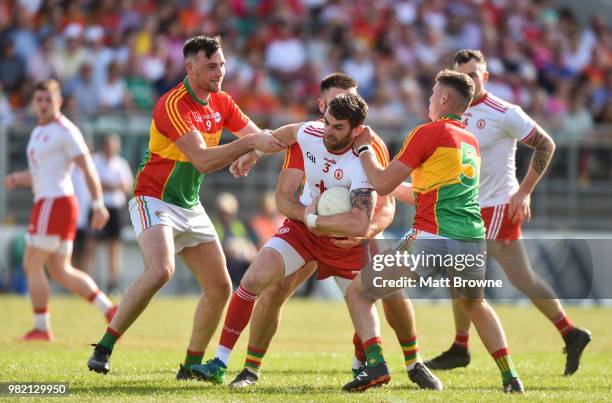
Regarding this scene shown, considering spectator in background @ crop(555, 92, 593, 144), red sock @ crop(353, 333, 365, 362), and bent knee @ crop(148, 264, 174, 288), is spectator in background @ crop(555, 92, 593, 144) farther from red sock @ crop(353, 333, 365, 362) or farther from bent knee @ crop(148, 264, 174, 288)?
bent knee @ crop(148, 264, 174, 288)

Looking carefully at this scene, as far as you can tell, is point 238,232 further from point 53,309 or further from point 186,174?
point 186,174

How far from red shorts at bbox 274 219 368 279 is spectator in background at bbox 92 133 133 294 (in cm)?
1048

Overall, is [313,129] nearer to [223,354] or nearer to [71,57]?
[223,354]

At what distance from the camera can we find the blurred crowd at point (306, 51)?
20125 mm

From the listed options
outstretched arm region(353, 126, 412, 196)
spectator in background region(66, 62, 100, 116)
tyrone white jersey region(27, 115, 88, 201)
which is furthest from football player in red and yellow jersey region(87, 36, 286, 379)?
spectator in background region(66, 62, 100, 116)

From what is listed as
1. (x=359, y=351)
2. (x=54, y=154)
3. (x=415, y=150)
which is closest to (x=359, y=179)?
(x=415, y=150)

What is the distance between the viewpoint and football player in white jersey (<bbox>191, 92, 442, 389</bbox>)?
27.3 ft

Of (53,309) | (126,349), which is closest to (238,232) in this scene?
(53,309)

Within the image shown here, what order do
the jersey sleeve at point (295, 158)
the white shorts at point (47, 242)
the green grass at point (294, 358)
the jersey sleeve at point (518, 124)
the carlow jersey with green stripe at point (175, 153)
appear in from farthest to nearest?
the white shorts at point (47, 242), the jersey sleeve at point (518, 124), the carlow jersey with green stripe at point (175, 153), the jersey sleeve at point (295, 158), the green grass at point (294, 358)

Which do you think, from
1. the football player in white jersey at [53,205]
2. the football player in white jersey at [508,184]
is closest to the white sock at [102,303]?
the football player in white jersey at [53,205]

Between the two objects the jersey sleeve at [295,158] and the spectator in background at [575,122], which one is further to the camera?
the spectator in background at [575,122]

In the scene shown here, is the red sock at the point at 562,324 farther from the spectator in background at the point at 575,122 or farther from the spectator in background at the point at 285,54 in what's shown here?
the spectator in background at the point at 285,54

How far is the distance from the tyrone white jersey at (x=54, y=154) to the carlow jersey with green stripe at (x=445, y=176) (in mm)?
5594

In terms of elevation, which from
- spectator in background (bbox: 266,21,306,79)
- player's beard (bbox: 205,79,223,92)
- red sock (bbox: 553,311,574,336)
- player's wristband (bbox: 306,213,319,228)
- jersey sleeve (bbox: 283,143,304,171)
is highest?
spectator in background (bbox: 266,21,306,79)
